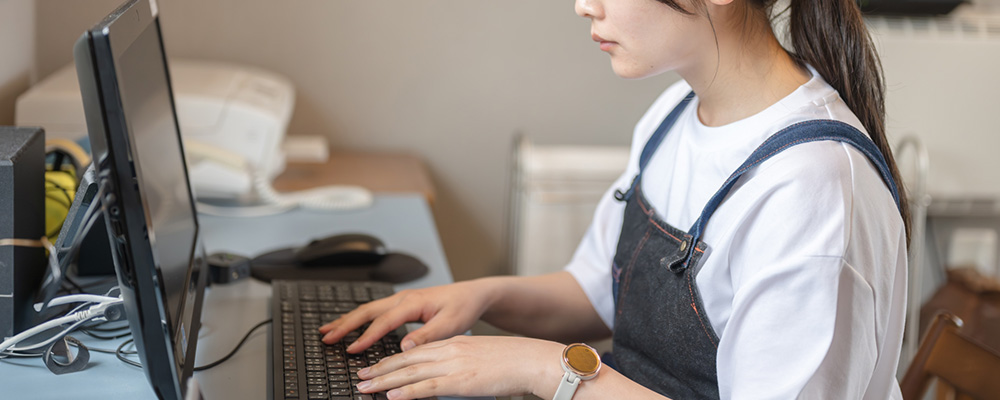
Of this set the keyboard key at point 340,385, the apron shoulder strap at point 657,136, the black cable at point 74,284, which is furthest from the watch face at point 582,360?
the black cable at point 74,284

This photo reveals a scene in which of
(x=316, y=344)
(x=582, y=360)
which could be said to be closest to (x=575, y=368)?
(x=582, y=360)

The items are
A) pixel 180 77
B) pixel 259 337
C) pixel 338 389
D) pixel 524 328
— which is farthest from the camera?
pixel 180 77

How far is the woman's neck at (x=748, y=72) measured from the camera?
3.01ft

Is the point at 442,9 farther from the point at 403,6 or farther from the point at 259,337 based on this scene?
the point at 259,337

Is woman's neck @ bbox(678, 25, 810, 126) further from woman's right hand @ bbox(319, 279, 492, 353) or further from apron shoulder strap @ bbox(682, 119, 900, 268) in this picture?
woman's right hand @ bbox(319, 279, 492, 353)

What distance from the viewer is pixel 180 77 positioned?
1.69 metres

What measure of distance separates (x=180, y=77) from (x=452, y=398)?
44.1 inches

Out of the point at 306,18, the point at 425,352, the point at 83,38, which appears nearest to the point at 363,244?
the point at 425,352

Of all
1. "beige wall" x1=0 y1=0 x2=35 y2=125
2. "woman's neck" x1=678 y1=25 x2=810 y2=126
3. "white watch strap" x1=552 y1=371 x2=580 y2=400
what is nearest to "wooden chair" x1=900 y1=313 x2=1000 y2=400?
"woman's neck" x1=678 y1=25 x2=810 y2=126

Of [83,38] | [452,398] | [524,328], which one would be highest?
[83,38]

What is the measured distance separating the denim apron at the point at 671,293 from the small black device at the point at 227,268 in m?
0.52

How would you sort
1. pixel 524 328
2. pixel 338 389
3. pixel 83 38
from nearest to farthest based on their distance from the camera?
pixel 83 38 < pixel 338 389 < pixel 524 328

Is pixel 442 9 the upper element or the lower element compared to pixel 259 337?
upper

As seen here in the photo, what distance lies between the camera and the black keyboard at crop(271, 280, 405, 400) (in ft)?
2.69
